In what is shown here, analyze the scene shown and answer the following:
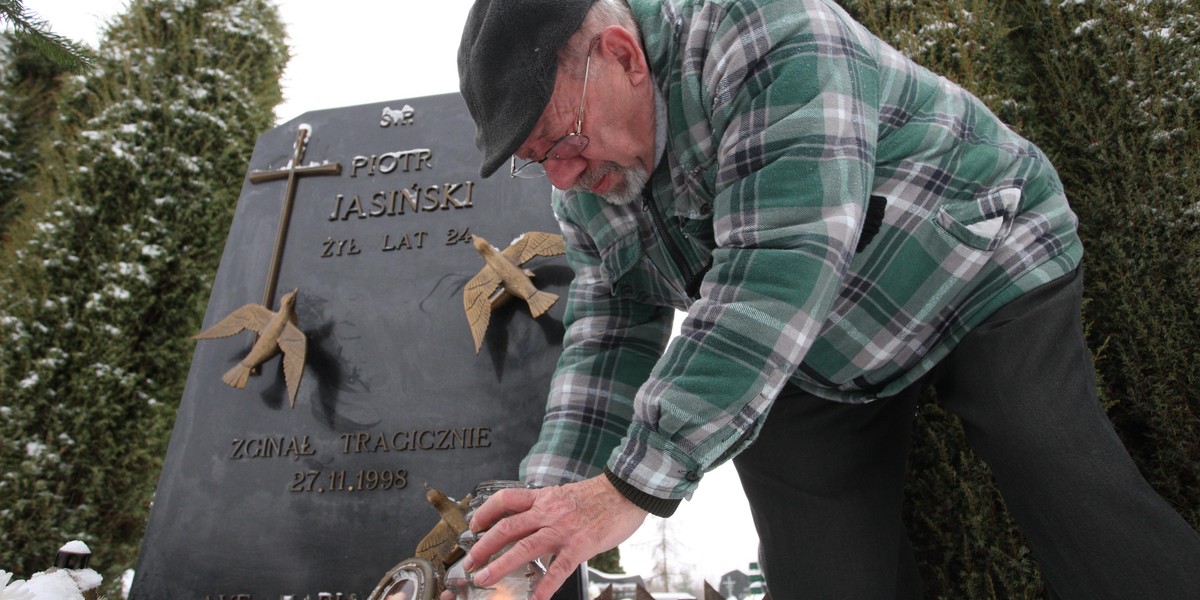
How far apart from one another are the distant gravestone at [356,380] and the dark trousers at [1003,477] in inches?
43.3

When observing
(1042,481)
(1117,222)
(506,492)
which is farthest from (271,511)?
(1117,222)

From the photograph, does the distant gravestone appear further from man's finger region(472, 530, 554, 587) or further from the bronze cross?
man's finger region(472, 530, 554, 587)

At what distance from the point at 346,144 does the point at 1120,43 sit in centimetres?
295

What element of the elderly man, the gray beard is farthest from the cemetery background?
the gray beard

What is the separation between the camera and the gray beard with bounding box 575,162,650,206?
1663mm

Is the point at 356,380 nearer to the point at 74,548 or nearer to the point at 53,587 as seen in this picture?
the point at 74,548

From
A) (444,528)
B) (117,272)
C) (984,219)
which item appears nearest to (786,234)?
(984,219)

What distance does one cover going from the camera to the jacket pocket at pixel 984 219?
1.49 meters

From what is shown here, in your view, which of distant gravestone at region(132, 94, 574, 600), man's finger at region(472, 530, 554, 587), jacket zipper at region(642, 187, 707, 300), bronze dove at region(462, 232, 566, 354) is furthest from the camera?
bronze dove at region(462, 232, 566, 354)

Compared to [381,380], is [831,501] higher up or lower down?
lower down

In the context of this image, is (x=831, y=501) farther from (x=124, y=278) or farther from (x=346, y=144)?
(x=124, y=278)

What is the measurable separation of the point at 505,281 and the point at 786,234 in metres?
1.67

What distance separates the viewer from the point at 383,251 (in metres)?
3.23

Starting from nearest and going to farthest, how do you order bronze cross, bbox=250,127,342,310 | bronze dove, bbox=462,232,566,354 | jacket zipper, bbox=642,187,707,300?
jacket zipper, bbox=642,187,707,300 < bronze dove, bbox=462,232,566,354 < bronze cross, bbox=250,127,342,310
